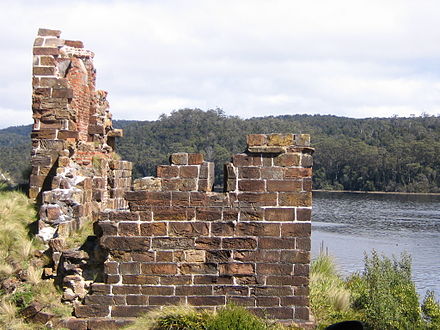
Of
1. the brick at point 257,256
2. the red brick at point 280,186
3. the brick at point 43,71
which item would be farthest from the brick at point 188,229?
the brick at point 43,71

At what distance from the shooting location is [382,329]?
8047mm

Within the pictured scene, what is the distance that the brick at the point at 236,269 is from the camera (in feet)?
20.9

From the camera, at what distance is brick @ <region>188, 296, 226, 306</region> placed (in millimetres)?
6363

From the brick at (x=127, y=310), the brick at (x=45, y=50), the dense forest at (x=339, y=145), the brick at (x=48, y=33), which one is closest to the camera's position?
the brick at (x=127, y=310)

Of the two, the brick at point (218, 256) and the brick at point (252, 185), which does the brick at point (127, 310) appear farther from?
the brick at point (252, 185)

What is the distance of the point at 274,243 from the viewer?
6.40 metres

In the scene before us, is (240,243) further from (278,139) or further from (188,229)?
(278,139)

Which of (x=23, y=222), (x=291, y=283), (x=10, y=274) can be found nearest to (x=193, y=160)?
(x=291, y=283)

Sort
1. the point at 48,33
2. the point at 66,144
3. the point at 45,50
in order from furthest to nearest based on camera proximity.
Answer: the point at 48,33 → the point at 45,50 → the point at 66,144

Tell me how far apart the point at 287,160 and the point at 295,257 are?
3.49 ft

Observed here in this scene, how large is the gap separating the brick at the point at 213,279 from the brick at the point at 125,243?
2.13ft

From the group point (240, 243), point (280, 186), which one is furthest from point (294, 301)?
point (280, 186)

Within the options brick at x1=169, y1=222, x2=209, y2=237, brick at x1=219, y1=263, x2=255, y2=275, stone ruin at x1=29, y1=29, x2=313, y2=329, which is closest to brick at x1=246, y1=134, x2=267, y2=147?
stone ruin at x1=29, y1=29, x2=313, y2=329

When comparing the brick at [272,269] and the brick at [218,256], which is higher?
the brick at [218,256]
